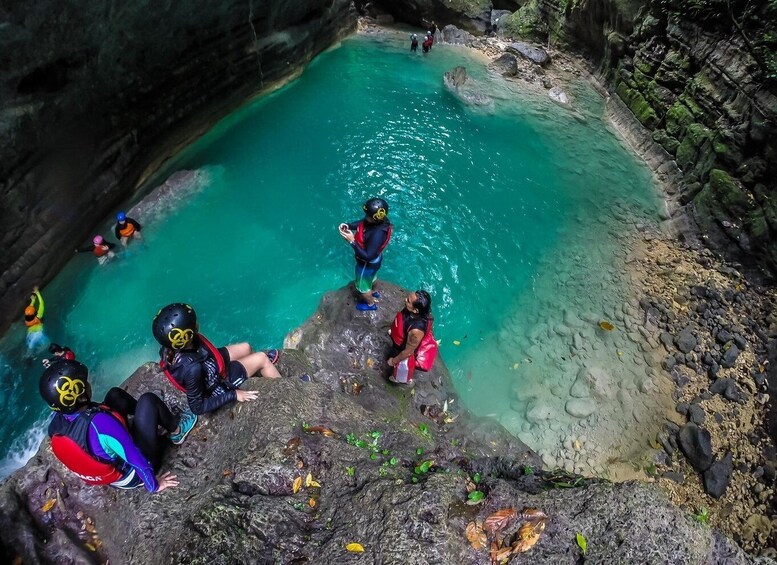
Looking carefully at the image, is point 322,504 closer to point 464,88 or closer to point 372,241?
point 372,241

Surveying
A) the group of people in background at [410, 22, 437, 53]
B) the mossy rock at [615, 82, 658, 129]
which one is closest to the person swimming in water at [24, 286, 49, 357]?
the mossy rock at [615, 82, 658, 129]

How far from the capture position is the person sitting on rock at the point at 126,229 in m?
10.2

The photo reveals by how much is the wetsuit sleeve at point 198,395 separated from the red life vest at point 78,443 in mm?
694

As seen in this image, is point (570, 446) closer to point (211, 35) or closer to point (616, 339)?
point (616, 339)

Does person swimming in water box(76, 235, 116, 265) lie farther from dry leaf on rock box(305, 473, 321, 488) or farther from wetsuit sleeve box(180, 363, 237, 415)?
dry leaf on rock box(305, 473, 321, 488)

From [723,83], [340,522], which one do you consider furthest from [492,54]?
[340,522]

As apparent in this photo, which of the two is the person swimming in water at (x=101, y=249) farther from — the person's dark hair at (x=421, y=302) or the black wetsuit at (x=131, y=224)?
the person's dark hair at (x=421, y=302)

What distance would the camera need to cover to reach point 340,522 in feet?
12.7

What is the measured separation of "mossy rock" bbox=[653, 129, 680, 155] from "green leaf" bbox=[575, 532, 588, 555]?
1403cm

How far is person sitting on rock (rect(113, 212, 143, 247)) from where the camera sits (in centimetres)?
1022

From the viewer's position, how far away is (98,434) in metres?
3.91

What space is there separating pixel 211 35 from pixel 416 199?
336 inches

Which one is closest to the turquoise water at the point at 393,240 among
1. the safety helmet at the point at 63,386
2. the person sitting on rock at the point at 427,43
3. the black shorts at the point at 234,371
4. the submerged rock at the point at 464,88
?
the submerged rock at the point at 464,88

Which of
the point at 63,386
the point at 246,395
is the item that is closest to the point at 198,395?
the point at 246,395
